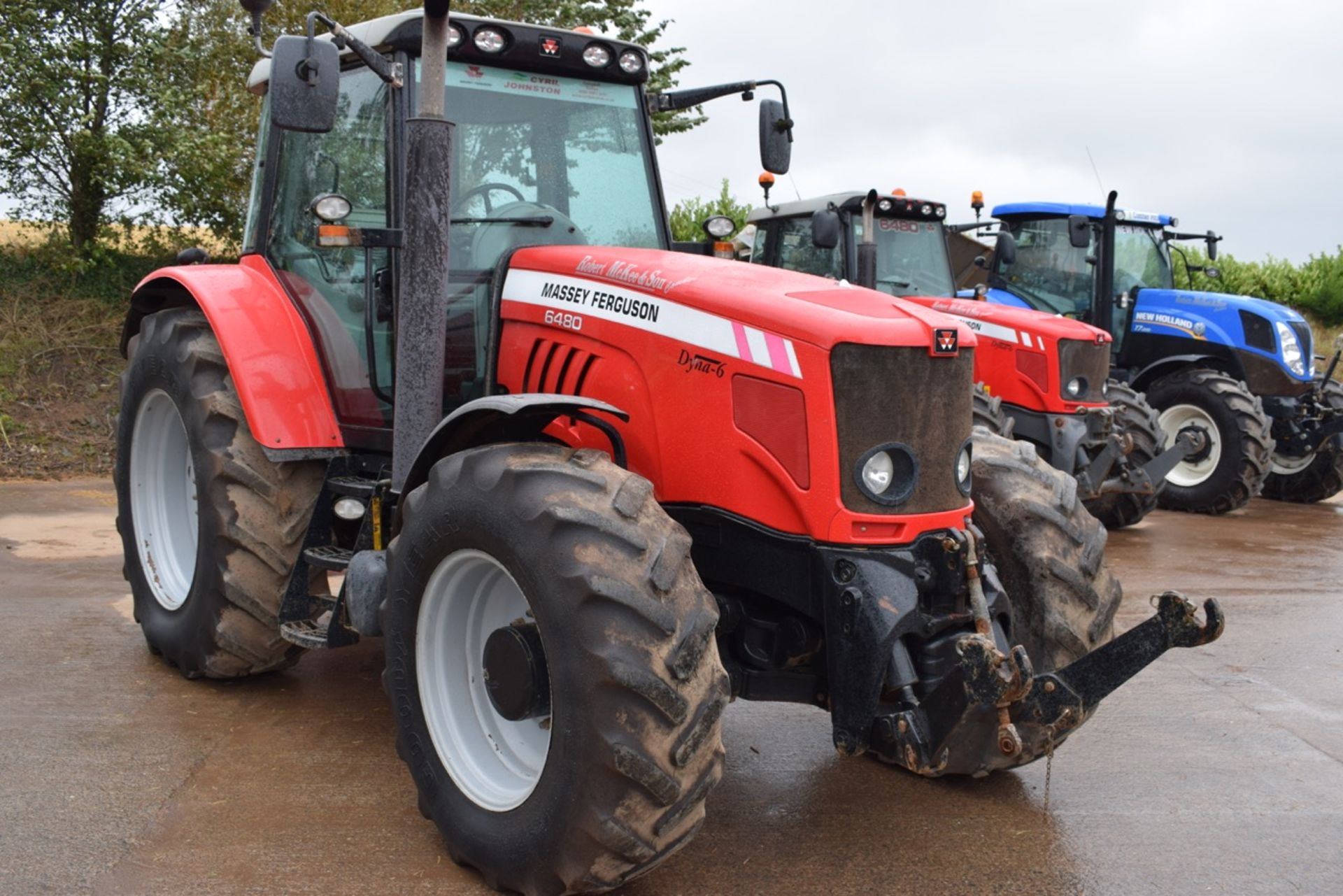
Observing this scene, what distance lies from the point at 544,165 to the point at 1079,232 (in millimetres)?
7129

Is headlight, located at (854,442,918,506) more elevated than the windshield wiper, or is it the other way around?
the windshield wiper

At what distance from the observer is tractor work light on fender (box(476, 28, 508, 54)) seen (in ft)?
14.6

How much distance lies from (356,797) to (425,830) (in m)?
0.35

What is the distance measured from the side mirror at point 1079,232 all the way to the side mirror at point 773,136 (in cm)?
617

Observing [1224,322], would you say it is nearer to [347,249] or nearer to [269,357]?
[347,249]

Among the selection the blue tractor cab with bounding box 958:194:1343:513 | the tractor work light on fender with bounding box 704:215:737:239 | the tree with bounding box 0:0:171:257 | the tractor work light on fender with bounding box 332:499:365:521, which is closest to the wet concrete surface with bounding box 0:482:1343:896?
the tractor work light on fender with bounding box 332:499:365:521

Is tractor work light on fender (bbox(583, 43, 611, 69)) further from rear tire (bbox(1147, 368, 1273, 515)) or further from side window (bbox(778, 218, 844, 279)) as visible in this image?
rear tire (bbox(1147, 368, 1273, 515))

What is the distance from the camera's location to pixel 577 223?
15.1 ft

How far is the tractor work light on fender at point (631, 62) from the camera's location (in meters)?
4.79

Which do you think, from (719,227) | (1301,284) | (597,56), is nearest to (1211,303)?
(719,227)

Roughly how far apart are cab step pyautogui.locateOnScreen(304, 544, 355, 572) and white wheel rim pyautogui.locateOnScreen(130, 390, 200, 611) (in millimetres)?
1012

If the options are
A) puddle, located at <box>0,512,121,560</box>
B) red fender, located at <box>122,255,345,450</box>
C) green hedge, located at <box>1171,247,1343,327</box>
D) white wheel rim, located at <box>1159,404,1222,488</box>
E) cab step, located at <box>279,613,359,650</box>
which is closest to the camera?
cab step, located at <box>279,613,359,650</box>

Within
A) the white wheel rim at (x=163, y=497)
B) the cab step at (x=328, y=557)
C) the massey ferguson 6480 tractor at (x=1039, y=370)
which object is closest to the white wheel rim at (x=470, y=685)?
the cab step at (x=328, y=557)

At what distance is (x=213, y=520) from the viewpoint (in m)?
4.73
